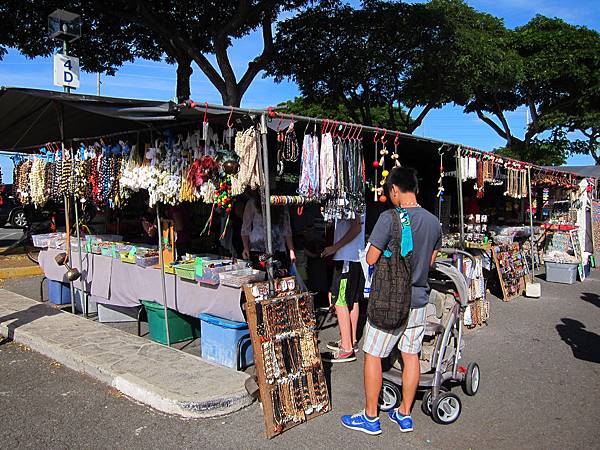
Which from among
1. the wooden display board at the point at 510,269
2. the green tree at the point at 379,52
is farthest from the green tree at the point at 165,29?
the wooden display board at the point at 510,269

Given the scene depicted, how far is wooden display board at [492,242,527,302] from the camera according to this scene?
8.31 m

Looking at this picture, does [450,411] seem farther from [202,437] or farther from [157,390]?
[157,390]

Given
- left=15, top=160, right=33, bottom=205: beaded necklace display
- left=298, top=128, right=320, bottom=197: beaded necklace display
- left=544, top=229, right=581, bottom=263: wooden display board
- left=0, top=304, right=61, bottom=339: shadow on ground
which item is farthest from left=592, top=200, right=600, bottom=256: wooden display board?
left=15, top=160, right=33, bottom=205: beaded necklace display

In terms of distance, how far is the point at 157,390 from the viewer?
4.18 metres

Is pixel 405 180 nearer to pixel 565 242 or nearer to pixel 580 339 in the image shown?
pixel 580 339

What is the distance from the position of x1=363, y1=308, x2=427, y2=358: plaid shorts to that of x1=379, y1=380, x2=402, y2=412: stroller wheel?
0.51m

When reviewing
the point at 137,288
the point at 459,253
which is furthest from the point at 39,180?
the point at 459,253

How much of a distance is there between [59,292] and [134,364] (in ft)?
11.8

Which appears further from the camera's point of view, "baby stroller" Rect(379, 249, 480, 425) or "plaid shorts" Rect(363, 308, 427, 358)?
"baby stroller" Rect(379, 249, 480, 425)

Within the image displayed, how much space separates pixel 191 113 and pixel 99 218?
5012 millimetres

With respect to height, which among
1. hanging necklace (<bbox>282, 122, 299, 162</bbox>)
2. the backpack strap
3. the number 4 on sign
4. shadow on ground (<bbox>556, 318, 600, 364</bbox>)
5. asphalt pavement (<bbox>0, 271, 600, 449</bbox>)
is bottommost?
shadow on ground (<bbox>556, 318, 600, 364</bbox>)

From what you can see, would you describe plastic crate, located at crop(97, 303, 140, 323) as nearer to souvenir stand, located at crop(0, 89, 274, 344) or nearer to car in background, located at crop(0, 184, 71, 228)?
souvenir stand, located at crop(0, 89, 274, 344)

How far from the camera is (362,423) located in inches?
143

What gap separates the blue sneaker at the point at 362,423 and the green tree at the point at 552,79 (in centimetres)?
1820
